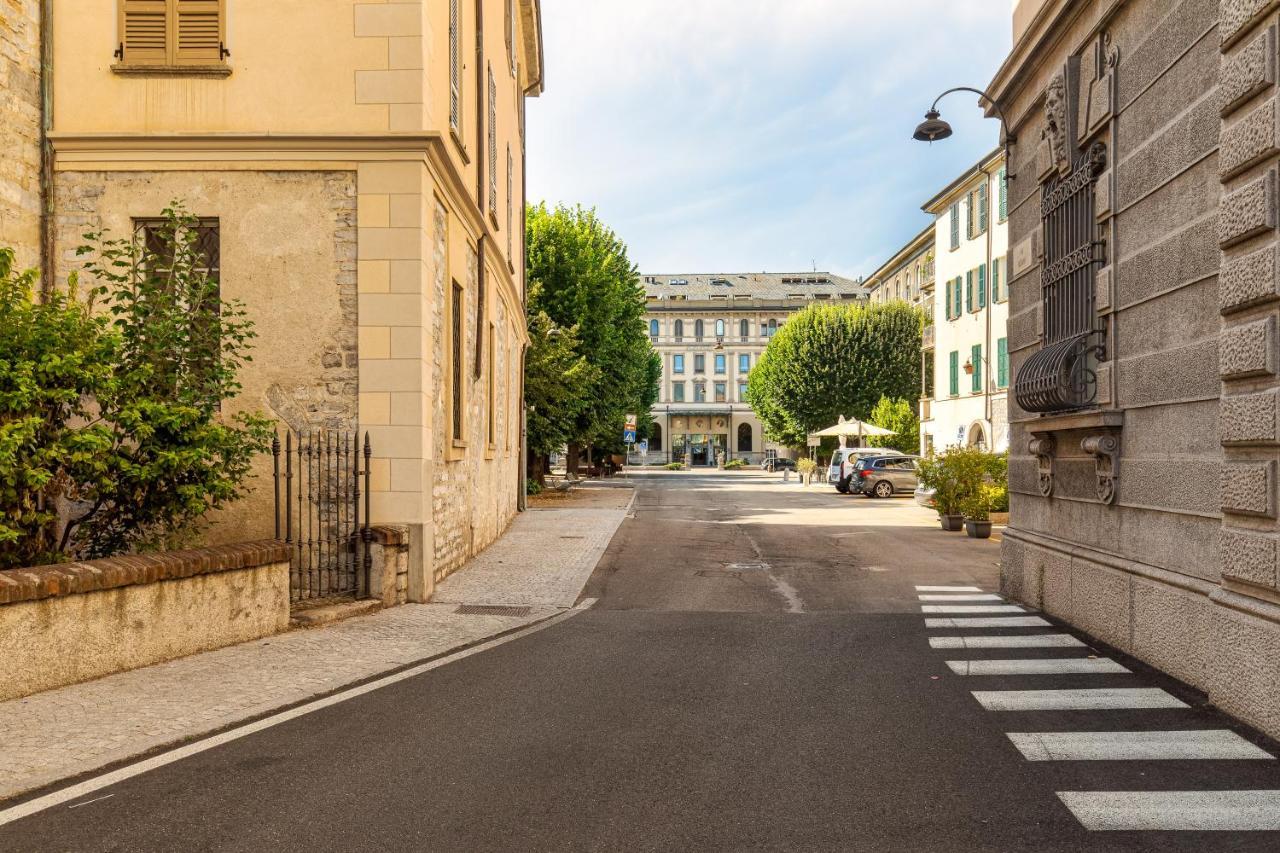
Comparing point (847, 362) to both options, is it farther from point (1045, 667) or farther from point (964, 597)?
point (1045, 667)

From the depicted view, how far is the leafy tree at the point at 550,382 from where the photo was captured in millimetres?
27719

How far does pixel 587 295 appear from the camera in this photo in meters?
33.5

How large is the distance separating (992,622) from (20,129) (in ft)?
35.7

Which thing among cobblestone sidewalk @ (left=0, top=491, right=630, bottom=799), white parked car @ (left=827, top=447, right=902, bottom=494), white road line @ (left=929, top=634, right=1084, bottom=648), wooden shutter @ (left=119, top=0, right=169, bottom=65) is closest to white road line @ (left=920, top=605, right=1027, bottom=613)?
white road line @ (left=929, top=634, right=1084, bottom=648)

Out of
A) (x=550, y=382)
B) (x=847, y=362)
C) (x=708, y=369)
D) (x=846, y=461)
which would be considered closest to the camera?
(x=550, y=382)

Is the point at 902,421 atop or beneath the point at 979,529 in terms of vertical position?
atop

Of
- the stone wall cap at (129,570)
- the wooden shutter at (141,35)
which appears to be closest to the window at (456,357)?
the wooden shutter at (141,35)

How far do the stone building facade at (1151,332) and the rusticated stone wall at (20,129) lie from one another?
398 inches

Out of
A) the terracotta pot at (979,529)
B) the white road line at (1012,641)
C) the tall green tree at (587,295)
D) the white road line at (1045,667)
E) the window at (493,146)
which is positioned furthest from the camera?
the tall green tree at (587,295)

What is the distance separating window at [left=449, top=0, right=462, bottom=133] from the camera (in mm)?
11898

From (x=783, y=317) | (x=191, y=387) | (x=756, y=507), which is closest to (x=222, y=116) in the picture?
(x=191, y=387)

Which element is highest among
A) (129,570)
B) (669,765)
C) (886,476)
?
(129,570)

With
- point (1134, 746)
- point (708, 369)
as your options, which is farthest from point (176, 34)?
point (708, 369)

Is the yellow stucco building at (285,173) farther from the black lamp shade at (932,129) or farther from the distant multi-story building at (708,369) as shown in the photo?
Answer: the distant multi-story building at (708,369)
